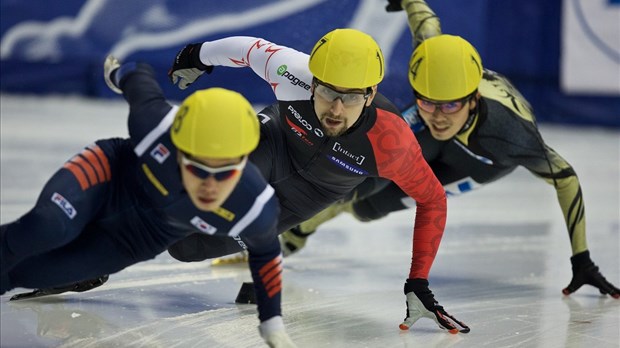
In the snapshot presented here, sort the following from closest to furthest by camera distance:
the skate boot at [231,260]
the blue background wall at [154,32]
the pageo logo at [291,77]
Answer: the pageo logo at [291,77], the skate boot at [231,260], the blue background wall at [154,32]

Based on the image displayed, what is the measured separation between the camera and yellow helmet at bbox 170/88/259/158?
2889 millimetres

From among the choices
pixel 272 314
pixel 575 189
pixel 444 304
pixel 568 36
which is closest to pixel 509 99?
pixel 575 189

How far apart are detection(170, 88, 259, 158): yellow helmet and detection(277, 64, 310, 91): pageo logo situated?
3.78 ft

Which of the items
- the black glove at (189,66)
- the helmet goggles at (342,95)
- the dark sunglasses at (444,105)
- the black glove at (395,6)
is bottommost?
the dark sunglasses at (444,105)

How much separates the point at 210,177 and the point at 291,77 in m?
1.27

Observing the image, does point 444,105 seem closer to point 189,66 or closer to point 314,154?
point 314,154

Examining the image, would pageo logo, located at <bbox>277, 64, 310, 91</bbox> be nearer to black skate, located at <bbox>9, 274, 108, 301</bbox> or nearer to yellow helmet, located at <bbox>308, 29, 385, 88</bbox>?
→ yellow helmet, located at <bbox>308, 29, 385, 88</bbox>

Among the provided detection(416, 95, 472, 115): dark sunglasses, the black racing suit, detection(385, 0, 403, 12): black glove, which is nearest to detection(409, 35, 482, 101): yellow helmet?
detection(416, 95, 472, 115): dark sunglasses

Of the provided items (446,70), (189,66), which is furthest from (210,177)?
(446,70)

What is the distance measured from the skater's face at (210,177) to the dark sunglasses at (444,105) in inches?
63.5

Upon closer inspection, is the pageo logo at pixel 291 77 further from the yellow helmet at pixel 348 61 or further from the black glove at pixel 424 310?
the black glove at pixel 424 310

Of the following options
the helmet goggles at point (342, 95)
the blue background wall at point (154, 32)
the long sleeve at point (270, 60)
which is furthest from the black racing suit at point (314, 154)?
the blue background wall at point (154, 32)

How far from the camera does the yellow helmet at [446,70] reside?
437 centimetres

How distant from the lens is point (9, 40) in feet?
31.8
